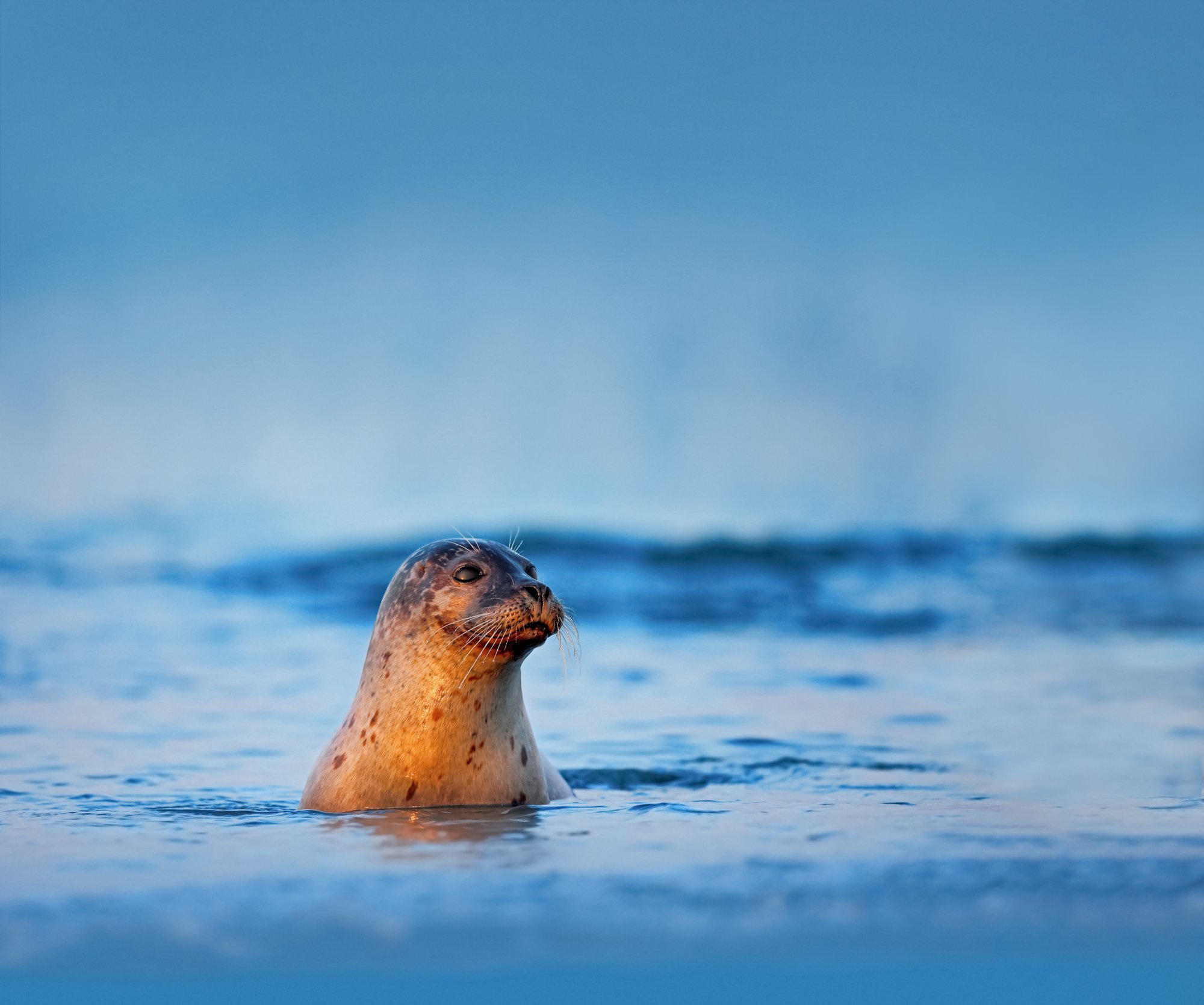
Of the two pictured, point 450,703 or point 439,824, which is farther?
point 450,703

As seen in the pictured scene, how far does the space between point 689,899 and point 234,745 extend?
456cm

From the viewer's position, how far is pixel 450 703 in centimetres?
589

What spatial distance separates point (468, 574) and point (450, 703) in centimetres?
56

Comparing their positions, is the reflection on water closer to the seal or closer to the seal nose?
the seal

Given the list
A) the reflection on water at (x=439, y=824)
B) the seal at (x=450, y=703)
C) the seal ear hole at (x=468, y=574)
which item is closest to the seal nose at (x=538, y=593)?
the seal at (x=450, y=703)

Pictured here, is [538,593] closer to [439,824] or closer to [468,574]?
[468,574]

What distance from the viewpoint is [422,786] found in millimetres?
5805

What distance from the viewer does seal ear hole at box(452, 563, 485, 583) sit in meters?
6.10

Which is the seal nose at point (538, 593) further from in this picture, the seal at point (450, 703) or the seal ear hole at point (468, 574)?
the seal ear hole at point (468, 574)

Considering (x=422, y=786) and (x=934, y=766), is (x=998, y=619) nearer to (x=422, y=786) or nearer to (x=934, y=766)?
(x=934, y=766)

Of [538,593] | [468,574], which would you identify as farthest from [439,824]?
[468,574]

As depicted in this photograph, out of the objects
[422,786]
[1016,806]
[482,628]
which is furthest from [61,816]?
[1016,806]

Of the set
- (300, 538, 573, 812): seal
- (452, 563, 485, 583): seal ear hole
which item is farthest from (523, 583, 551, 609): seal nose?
(452, 563, 485, 583): seal ear hole

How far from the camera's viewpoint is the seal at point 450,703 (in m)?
5.79
